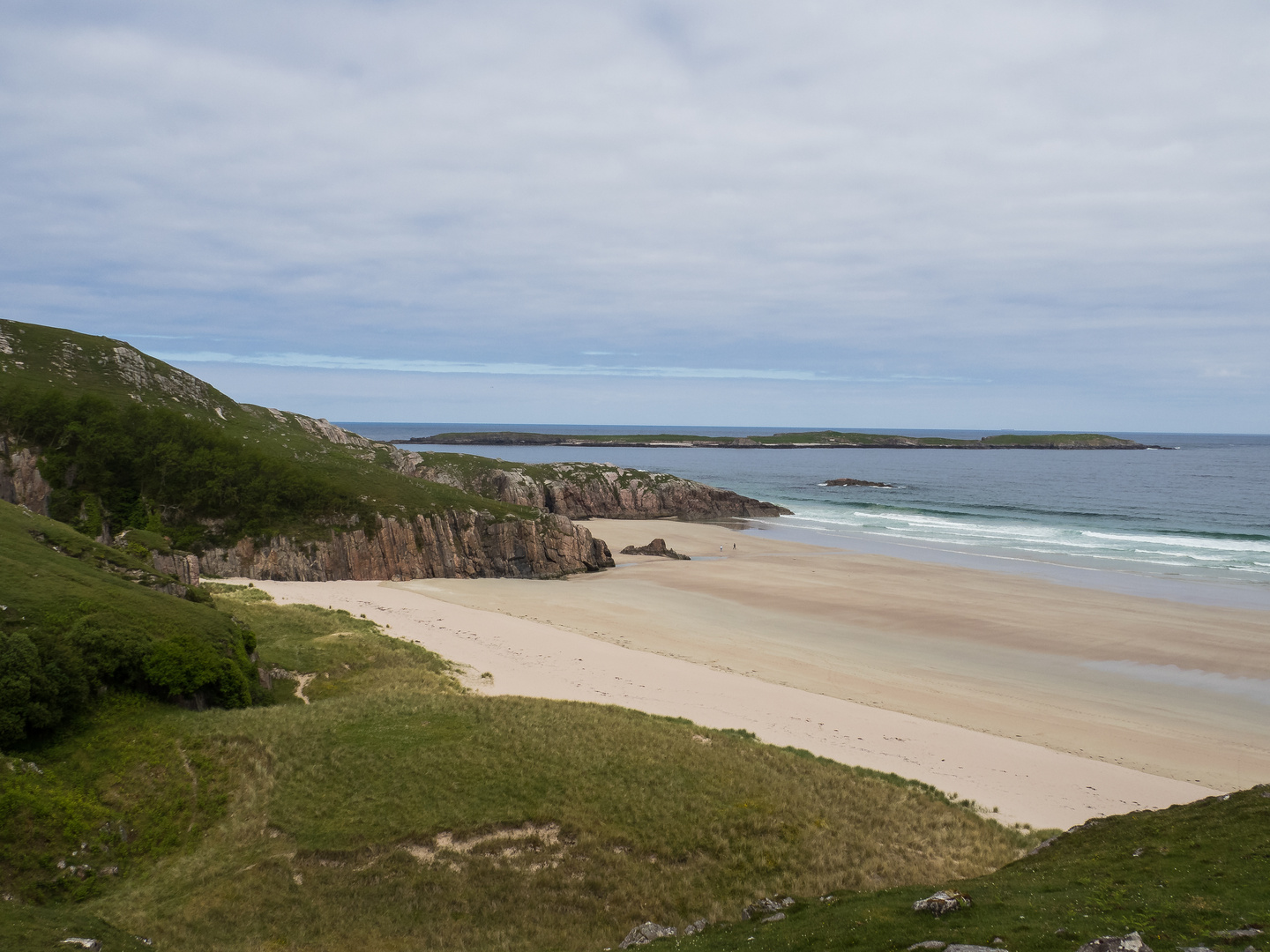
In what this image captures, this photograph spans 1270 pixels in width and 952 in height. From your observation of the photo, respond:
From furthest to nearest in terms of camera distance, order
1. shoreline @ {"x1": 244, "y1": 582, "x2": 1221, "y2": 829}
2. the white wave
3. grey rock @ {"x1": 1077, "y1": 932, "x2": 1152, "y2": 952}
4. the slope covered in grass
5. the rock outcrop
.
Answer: the rock outcrop
the white wave
shoreline @ {"x1": 244, "y1": 582, "x2": 1221, "y2": 829}
the slope covered in grass
grey rock @ {"x1": 1077, "y1": 932, "x2": 1152, "y2": 952}

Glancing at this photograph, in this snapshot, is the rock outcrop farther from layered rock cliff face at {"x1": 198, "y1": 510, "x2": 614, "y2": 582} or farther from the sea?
layered rock cliff face at {"x1": 198, "y1": 510, "x2": 614, "y2": 582}

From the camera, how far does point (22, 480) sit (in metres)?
48.5

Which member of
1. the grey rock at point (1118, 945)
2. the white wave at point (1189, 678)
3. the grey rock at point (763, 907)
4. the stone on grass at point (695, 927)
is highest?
the grey rock at point (1118, 945)

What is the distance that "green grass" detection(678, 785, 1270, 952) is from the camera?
1105cm

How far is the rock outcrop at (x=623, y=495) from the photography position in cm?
10212

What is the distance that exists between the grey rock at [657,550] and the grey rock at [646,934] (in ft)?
187

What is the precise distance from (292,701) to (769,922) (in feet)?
64.7

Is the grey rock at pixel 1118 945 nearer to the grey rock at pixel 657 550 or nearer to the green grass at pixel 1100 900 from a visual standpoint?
the green grass at pixel 1100 900

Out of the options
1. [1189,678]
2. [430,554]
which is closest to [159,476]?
[430,554]

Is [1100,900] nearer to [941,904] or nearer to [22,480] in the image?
[941,904]

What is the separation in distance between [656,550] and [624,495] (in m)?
33.2

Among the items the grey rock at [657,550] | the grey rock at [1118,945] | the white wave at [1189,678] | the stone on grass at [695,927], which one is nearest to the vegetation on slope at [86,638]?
the stone on grass at [695,927]

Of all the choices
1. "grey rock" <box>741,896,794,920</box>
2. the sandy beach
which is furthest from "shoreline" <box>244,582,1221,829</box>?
"grey rock" <box>741,896,794,920</box>

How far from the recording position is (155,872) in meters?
16.6
